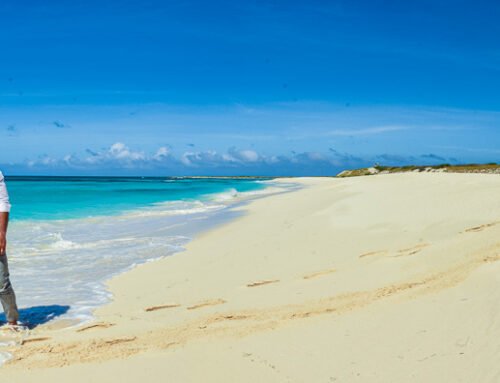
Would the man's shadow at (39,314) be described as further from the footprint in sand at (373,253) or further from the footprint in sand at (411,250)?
the footprint in sand at (411,250)

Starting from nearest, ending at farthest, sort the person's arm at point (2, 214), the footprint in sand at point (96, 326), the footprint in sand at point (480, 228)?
the person's arm at point (2, 214), the footprint in sand at point (96, 326), the footprint in sand at point (480, 228)

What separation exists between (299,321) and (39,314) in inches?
171

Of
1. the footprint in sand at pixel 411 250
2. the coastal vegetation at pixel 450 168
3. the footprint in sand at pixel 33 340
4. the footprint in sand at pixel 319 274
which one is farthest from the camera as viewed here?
the coastal vegetation at pixel 450 168

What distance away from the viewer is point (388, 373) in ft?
14.2

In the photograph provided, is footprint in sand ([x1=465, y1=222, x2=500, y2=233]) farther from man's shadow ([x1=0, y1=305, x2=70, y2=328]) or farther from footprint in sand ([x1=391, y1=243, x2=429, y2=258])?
man's shadow ([x1=0, y1=305, x2=70, y2=328])

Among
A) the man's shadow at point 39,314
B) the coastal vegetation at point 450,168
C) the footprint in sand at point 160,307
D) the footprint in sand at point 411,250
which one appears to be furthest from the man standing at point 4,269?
the coastal vegetation at point 450,168

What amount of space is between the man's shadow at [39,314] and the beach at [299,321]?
27cm

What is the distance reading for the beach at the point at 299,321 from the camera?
15.3 ft

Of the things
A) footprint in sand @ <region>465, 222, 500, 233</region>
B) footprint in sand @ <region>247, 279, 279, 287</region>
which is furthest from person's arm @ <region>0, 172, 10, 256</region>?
footprint in sand @ <region>465, 222, 500, 233</region>

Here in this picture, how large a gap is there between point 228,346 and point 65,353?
1.99 metres

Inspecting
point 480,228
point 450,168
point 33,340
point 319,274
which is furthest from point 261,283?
point 450,168

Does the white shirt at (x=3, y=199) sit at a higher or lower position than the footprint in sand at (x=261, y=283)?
higher

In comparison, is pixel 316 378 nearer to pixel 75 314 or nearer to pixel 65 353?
pixel 65 353

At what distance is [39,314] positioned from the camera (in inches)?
291
